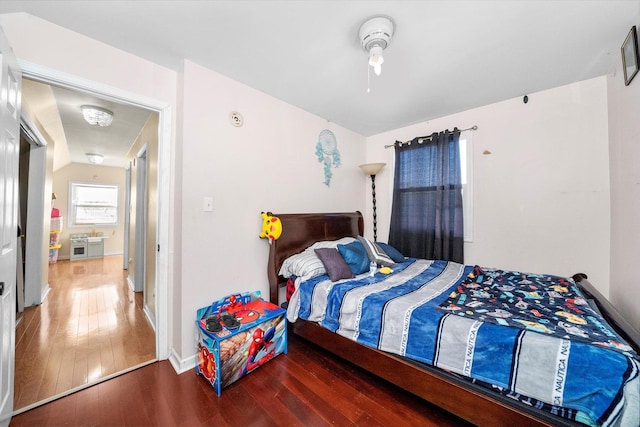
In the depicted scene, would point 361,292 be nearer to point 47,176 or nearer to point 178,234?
point 178,234

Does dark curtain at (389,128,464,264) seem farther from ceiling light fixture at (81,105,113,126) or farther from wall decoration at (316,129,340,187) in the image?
ceiling light fixture at (81,105,113,126)

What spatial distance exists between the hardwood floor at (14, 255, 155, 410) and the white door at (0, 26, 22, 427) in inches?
15.5

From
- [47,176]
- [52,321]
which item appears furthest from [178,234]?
[47,176]

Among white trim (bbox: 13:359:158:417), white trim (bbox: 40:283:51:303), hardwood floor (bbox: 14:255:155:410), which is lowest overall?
white trim (bbox: 13:359:158:417)

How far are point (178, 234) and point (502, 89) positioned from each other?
3.20 m

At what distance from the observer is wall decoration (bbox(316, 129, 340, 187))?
302 centimetres

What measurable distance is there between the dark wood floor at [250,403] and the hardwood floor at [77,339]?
0.20m

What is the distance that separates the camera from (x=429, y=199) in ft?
9.89

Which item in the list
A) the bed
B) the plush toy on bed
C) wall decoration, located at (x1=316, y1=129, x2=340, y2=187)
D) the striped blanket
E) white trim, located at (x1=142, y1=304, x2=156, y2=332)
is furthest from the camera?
wall decoration, located at (x1=316, y1=129, x2=340, y2=187)

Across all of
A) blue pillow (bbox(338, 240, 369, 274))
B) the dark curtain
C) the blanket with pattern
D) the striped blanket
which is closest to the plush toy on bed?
the striped blanket

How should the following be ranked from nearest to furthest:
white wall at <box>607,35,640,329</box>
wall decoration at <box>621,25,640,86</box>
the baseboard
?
wall decoration at <box>621,25,640,86</box> < white wall at <box>607,35,640,329</box> < the baseboard

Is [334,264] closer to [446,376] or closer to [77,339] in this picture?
[446,376]

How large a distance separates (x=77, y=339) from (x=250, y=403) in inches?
76.9

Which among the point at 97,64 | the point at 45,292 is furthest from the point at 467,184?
the point at 45,292
